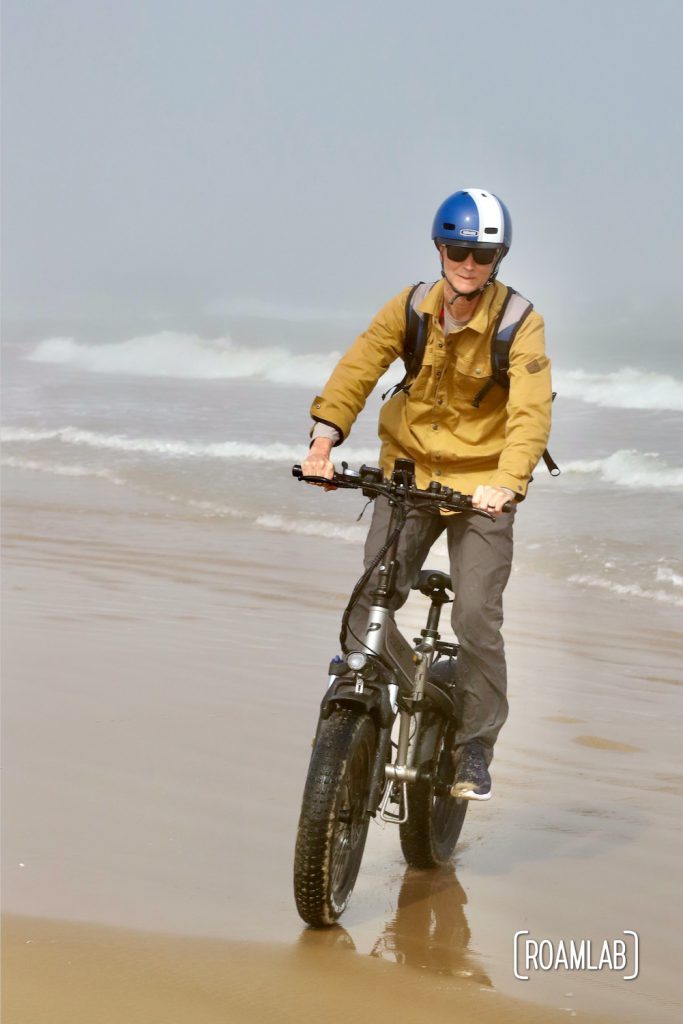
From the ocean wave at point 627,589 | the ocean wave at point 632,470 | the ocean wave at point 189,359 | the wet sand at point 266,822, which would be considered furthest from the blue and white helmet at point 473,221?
→ the ocean wave at point 189,359

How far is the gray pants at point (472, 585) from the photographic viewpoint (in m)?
4.18

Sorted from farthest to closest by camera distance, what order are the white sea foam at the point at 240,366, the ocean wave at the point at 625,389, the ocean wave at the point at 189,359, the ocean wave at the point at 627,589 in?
the ocean wave at the point at 189,359
the white sea foam at the point at 240,366
the ocean wave at the point at 625,389
the ocean wave at the point at 627,589

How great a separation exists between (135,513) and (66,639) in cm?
559

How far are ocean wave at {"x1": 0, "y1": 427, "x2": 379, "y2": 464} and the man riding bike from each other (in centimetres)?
1296

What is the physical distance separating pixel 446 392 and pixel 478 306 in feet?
0.96

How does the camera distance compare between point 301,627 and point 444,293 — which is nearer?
point 444,293

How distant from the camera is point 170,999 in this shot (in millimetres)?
3166

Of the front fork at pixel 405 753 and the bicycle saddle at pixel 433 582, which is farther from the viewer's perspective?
the bicycle saddle at pixel 433 582

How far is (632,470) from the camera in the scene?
16.4m

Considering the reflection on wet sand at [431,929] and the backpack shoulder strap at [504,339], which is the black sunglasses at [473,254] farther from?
the reflection on wet sand at [431,929]

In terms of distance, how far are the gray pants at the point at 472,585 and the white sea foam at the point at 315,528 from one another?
7.04 meters

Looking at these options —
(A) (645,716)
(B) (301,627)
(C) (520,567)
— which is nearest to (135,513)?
(C) (520,567)

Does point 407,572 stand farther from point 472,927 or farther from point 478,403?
point 472,927

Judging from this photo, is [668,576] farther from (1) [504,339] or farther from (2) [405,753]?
(2) [405,753]
